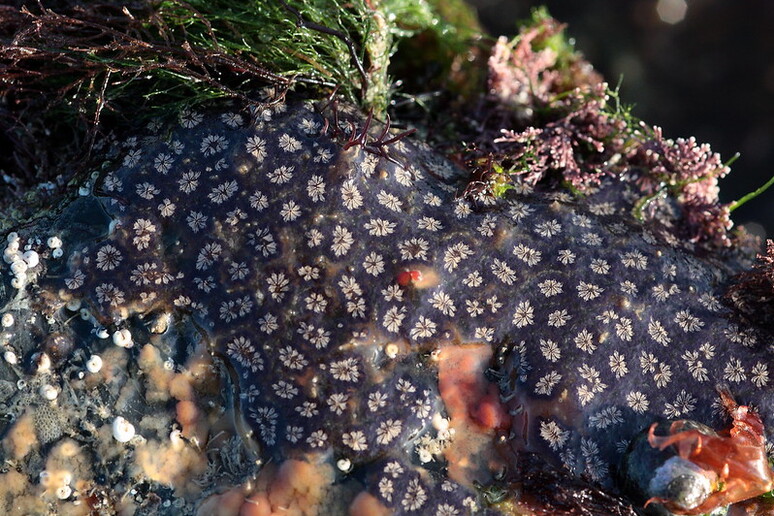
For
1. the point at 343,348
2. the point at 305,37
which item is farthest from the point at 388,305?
the point at 305,37

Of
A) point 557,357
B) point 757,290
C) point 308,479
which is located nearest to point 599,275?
point 557,357

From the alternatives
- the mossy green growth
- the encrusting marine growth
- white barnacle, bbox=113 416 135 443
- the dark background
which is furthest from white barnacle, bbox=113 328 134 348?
the dark background

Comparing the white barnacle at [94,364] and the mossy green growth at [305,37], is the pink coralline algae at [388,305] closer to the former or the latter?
the white barnacle at [94,364]

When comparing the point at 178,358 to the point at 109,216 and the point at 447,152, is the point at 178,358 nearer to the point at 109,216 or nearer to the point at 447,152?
the point at 109,216

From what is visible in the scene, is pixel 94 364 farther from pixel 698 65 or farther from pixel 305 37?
pixel 698 65

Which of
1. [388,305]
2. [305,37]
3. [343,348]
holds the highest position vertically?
[305,37]

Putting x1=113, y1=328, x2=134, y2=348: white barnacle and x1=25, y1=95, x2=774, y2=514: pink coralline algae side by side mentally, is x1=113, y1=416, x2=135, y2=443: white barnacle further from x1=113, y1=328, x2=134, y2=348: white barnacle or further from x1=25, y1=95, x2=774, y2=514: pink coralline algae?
x1=25, y1=95, x2=774, y2=514: pink coralline algae

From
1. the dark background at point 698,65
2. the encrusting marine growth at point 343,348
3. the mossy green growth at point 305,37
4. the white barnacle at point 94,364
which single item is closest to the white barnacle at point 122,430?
the encrusting marine growth at point 343,348
